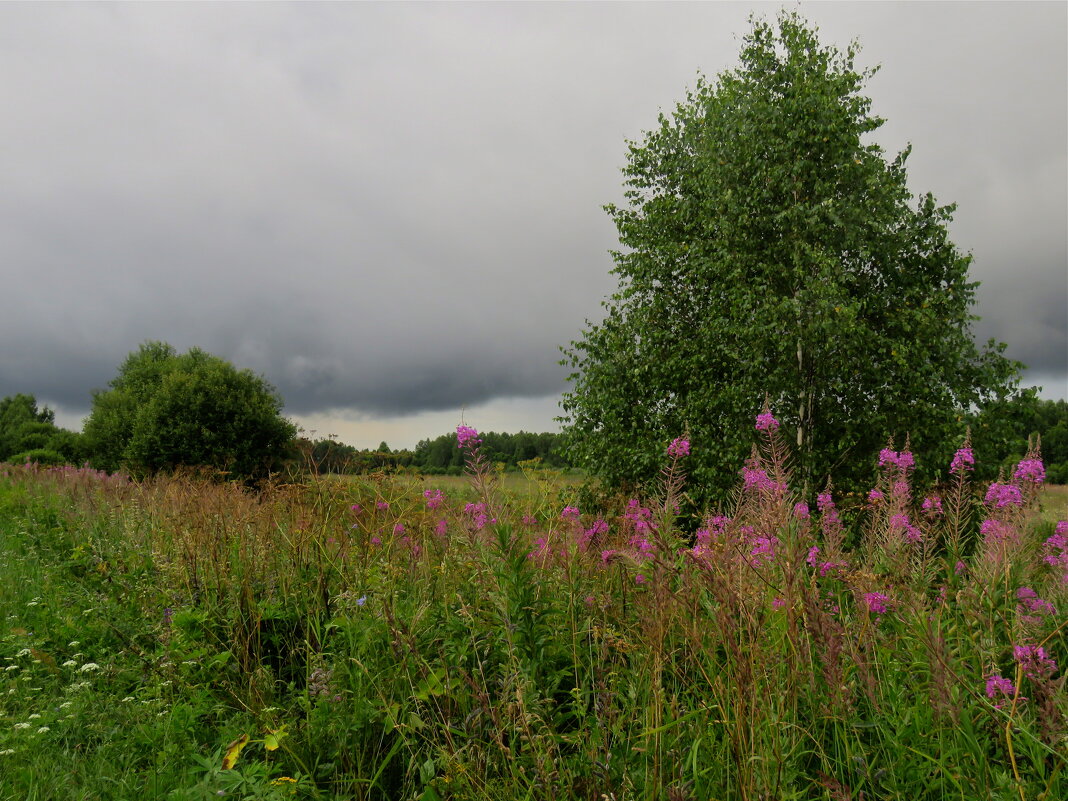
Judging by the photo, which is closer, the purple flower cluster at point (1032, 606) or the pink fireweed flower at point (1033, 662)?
the pink fireweed flower at point (1033, 662)

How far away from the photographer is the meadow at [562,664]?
211 centimetres

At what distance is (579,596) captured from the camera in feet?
9.67

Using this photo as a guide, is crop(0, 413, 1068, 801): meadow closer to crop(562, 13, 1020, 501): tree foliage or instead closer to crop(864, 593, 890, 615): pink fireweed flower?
crop(864, 593, 890, 615): pink fireweed flower

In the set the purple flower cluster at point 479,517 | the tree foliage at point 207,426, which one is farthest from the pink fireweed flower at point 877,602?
the tree foliage at point 207,426

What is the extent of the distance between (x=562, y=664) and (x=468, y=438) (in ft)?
3.81

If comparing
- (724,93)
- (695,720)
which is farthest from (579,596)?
(724,93)

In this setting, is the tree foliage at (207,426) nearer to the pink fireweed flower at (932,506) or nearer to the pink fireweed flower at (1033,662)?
the pink fireweed flower at (932,506)

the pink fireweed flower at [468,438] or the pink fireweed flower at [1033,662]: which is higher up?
the pink fireweed flower at [468,438]

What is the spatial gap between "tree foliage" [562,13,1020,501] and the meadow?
7220mm

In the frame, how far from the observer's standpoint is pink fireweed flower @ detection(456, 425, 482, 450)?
2866mm

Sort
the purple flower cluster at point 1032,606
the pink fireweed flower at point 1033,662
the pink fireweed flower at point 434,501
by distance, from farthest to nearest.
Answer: the pink fireweed flower at point 434,501 < the purple flower cluster at point 1032,606 < the pink fireweed flower at point 1033,662

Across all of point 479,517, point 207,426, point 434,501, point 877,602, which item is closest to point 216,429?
point 207,426

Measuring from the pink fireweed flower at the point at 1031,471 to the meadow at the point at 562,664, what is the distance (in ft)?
0.10

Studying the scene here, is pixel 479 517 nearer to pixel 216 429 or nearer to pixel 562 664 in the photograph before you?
pixel 562 664
